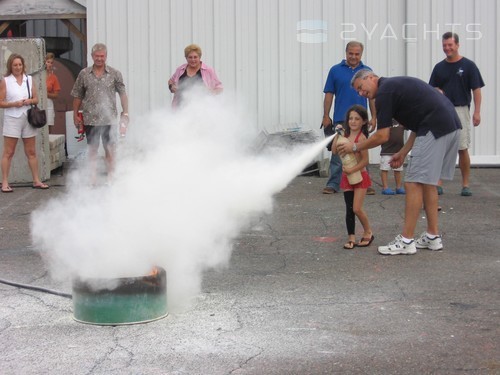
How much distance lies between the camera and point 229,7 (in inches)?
529

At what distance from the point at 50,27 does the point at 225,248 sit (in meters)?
11.8

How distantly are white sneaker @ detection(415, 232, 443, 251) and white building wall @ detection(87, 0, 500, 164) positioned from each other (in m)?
5.55

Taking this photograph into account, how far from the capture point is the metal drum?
18.5 ft

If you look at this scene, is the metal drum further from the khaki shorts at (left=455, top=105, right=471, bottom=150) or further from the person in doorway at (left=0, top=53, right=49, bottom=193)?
the person in doorway at (left=0, top=53, right=49, bottom=193)

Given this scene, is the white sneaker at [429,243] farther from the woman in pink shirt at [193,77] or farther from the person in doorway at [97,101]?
the person in doorway at [97,101]

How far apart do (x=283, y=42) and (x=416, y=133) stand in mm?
5972

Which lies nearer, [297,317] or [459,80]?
[297,317]

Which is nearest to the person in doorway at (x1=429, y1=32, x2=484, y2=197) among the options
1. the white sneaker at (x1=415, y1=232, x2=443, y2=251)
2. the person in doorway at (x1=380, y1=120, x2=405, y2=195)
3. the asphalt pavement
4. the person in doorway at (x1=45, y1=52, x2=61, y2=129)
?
the person in doorway at (x1=380, y1=120, x2=405, y2=195)

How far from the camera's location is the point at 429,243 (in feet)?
26.1

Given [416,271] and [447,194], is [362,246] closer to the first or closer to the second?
[416,271]

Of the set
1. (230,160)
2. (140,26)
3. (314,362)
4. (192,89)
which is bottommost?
(314,362)

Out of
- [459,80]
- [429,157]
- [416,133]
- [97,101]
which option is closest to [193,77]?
[97,101]

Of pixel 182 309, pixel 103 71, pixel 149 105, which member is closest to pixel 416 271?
pixel 182 309

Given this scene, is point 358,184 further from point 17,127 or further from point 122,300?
point 17,127
